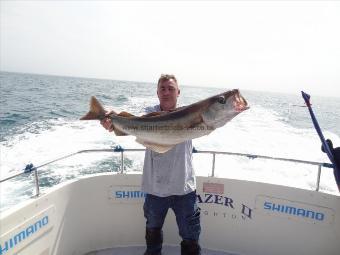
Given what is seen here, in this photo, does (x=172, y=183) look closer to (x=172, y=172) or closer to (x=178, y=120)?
(x=172, y=172)

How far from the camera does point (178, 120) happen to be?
2.70 meters

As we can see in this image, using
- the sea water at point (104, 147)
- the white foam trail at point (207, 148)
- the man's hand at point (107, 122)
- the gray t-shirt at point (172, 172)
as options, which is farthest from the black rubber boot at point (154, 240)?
the white foam trail at point (207, 148)

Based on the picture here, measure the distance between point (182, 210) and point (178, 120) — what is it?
1033mm

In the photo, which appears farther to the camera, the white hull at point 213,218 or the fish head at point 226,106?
the white hull at point 213,218

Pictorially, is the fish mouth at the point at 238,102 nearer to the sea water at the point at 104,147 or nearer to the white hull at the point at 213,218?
the white hull at the point at 213,218

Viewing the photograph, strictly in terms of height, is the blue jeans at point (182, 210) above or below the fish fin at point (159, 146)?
below

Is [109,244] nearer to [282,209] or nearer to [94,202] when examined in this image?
[94,202]

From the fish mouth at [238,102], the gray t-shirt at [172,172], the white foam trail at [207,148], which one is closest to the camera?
the fish mouth at [238,102]

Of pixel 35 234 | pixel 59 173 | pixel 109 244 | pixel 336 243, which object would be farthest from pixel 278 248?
pixel 59 173

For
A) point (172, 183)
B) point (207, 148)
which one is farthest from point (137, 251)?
point (207, 148)

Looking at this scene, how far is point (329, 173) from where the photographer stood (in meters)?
9.93

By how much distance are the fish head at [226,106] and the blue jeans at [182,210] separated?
1.03m

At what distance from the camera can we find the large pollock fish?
2.48 metres

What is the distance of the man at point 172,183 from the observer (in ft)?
10.2
